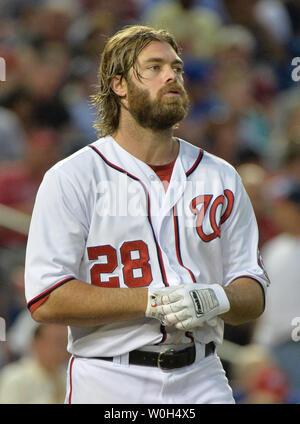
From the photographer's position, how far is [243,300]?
2.91m

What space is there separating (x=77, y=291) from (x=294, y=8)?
654cm

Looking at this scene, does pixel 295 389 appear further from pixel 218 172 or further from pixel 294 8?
pixel 294 8

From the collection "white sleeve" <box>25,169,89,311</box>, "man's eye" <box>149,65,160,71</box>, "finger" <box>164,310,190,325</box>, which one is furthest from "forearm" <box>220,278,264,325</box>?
"man's eye" <box>149,65,160,71</box>

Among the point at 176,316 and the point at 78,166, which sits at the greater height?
the point at 78,166

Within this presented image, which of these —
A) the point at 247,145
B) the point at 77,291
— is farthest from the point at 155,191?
the point at 247,145

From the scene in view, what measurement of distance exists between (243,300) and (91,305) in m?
0.54

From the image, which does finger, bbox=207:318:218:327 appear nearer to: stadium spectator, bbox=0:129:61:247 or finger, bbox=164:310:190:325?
finger, bbox=164:310:190:325

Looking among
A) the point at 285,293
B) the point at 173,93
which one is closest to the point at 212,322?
the point at 173,93

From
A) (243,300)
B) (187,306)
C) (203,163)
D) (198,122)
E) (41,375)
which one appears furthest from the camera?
(198,122)

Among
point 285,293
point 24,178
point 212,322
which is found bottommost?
point 285,293

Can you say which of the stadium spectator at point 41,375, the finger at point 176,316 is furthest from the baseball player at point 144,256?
the stadium spectator at point 41,375

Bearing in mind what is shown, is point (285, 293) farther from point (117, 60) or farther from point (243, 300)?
point (117, 60)

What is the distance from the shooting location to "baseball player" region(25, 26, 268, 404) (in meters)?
2.79

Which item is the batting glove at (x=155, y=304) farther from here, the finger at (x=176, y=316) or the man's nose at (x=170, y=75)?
the man's nose at (x=170, y=75)
